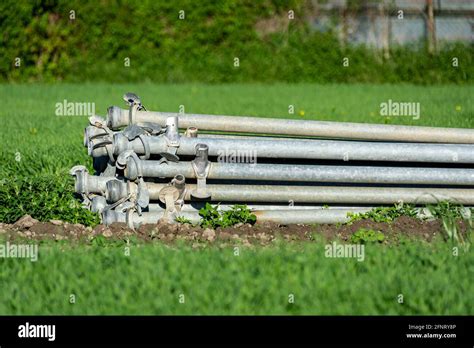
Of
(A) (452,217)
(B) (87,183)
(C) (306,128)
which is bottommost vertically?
(A) (452,217)

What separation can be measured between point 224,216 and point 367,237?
1126 millimetres

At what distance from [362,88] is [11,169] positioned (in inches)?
448

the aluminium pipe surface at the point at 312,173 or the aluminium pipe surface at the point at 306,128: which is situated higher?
the aluminium pipe surface at the point at 306,128

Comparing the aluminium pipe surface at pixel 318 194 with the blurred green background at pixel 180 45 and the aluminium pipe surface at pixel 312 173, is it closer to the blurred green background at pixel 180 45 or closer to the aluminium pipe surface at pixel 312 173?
the aluminium pipe surface at pixel 312 173

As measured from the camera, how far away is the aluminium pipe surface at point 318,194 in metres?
6.52

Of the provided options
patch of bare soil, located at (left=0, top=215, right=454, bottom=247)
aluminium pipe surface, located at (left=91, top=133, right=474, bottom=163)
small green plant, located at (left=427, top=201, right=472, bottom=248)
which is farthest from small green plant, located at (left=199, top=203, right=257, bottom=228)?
small green plant, located at (left=427, top=201, right=472, bottom=248)

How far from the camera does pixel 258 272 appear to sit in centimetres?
517

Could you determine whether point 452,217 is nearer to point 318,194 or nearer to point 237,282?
point 318,194

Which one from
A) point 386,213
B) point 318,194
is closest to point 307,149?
point 318,194

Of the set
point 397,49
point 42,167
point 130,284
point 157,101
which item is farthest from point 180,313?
point 397,49

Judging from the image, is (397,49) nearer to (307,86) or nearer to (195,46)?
(307,86)

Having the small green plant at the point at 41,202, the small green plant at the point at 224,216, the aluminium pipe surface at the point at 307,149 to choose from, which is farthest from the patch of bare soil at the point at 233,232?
the aluminium pipe surface at the point at 307,149

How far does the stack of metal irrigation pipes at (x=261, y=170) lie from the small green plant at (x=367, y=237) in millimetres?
422

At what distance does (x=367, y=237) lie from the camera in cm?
616
